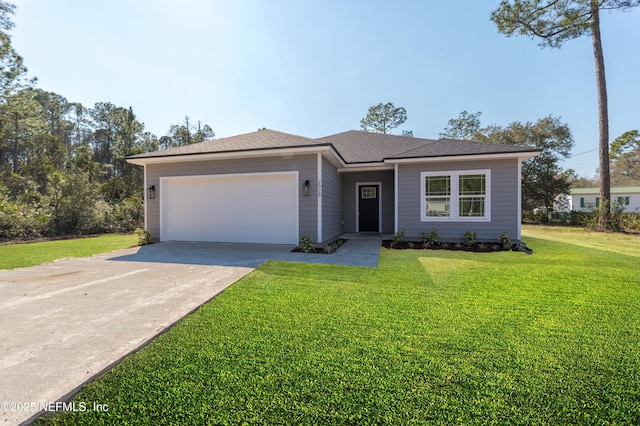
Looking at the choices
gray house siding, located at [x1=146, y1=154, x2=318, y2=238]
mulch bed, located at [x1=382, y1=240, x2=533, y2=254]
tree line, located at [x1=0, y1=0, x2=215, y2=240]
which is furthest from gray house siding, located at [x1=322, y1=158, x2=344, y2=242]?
tree line, located at [x1=0, y1=0, x2=215, y2=240]

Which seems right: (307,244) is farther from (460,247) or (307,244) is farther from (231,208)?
(460,247)

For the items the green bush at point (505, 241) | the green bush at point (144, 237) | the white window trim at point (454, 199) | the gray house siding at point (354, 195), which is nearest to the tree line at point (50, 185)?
the green bush at point (144, 237)

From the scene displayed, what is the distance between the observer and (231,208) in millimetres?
8328

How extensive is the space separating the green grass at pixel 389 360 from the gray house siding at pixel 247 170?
3658mm

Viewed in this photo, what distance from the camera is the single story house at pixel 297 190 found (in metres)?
7.55

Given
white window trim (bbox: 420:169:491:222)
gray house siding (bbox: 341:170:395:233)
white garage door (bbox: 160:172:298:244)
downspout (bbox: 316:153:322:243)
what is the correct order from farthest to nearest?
gray house siding (bbox: 341:170:395:233) → white window trim (bbox: 420:169:491:222) → white garage door (bbox: 160:172:298:244) → downspout (bbox: 316:153:322:243)

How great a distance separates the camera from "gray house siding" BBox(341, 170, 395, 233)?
10.7 m

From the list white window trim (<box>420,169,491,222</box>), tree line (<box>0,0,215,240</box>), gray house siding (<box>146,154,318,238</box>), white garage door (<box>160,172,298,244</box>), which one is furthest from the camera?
tree line (<box>0,0,215,240</box>)

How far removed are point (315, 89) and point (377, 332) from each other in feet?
45.4

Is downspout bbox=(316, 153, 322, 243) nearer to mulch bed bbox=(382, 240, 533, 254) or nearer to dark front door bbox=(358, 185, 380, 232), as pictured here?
mulch bed bbox=(382, 240, 533, 254)

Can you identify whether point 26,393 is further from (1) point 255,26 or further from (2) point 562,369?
(1) point 255,26

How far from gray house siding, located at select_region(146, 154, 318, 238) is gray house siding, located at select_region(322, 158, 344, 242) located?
488 millimetres

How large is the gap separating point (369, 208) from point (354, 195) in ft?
2.57

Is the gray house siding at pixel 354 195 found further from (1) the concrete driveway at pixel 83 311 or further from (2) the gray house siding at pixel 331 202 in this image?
(1) the concrete driveway at pixel 83 311
